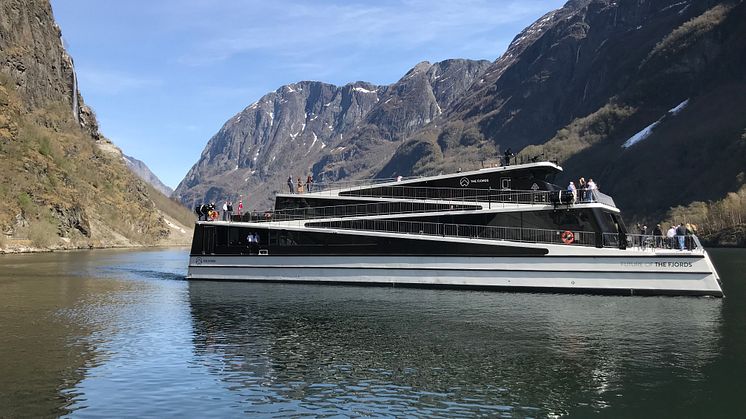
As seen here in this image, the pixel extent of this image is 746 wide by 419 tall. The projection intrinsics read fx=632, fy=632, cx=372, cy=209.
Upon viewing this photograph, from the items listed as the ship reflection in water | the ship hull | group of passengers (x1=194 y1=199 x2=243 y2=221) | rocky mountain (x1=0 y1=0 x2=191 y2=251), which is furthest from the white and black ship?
rocky mountain (x1=0 y1=0 x2=191 y2=251)

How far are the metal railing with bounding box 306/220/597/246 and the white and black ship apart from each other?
0.06 metres

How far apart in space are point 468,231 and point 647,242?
961 centimetres

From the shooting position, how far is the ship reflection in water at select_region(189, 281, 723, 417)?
49.2 ft

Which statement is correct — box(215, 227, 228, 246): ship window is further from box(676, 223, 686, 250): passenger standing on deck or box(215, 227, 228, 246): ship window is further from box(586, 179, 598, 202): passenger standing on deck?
box(676, 223, 686, 250): passenger standing on deck

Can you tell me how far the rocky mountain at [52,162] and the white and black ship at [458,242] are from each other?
57.8m

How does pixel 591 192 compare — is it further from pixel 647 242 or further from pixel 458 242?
pixel 458 242

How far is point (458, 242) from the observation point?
35.8m

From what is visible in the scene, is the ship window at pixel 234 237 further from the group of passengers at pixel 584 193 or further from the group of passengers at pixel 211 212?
the group of passengers at pixel 584 193

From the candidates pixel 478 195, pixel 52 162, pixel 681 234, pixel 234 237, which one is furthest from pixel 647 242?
pixel 52 162

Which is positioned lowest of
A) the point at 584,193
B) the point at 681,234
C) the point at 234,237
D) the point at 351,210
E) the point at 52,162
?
the point at 681,234

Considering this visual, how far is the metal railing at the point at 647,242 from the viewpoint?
3266 cm

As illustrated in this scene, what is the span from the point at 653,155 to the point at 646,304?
178m

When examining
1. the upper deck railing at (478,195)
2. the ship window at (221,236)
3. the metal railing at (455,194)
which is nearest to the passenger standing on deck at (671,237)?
the upper deck railing at (478,195)

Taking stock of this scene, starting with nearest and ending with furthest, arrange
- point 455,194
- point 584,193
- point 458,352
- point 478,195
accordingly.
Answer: point 458,352, point 584,193, point 478,195, point 455,194
